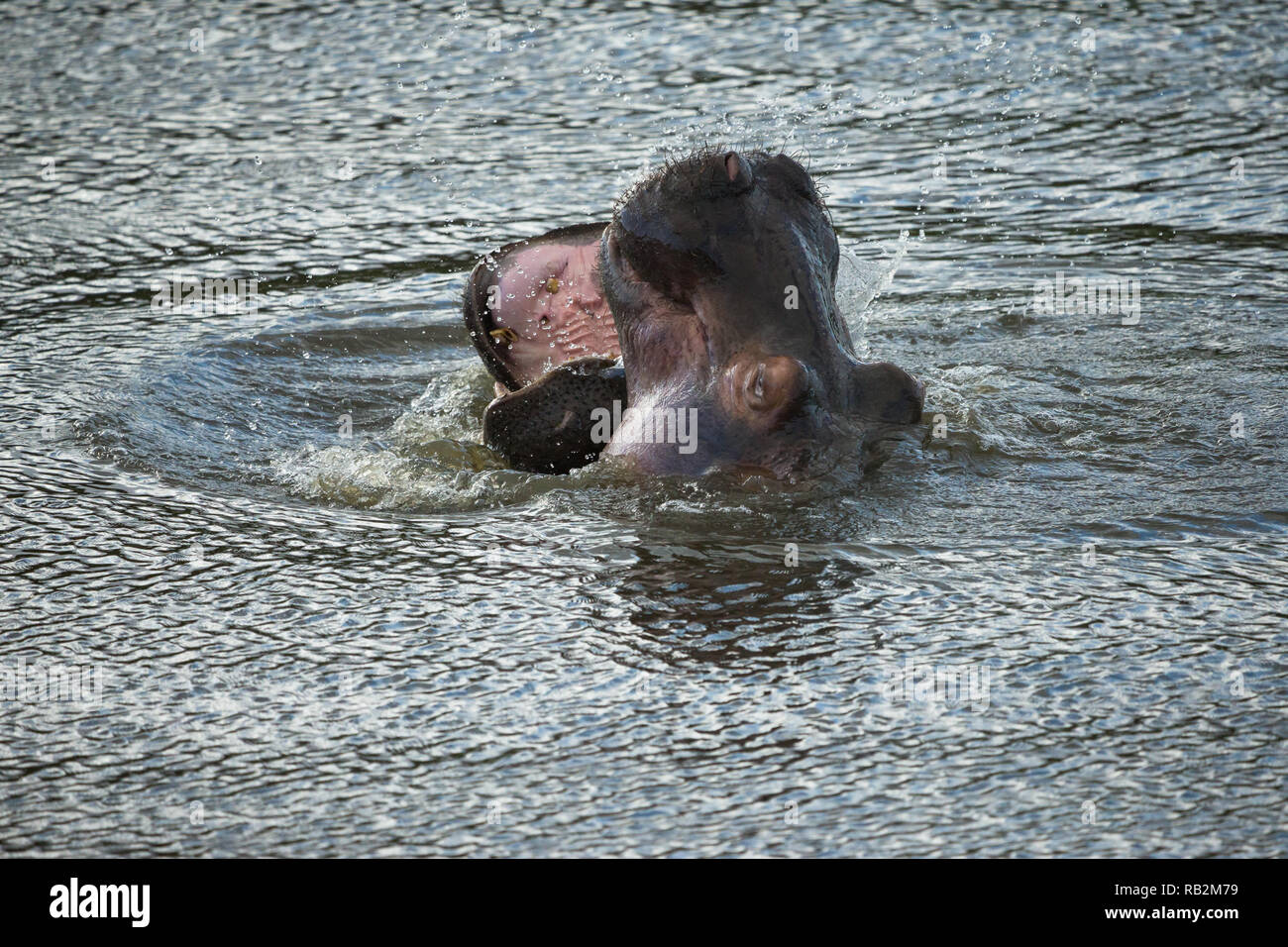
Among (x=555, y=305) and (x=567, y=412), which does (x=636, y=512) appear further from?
(x=555, y=305)

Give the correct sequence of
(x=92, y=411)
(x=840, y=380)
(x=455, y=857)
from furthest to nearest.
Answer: (x=92, y=411) < (x=840, y=380) < (x=455, y=857)

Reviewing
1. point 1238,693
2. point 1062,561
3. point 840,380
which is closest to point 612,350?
point 840,380

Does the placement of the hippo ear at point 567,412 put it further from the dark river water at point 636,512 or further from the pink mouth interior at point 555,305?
the pink mouth interior at point 555,305

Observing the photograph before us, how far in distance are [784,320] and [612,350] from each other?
2.84 feet

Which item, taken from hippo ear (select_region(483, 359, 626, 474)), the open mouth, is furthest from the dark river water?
the open mouth

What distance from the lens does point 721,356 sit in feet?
14.0

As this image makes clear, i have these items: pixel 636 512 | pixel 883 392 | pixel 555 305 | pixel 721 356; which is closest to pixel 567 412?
pixel 636 512

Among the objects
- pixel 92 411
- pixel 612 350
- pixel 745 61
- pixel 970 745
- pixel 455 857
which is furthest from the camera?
pixel 745 61

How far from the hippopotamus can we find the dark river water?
0.38 feet

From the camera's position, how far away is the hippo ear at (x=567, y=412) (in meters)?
4.55

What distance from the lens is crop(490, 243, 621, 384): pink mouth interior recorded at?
16.6 ft

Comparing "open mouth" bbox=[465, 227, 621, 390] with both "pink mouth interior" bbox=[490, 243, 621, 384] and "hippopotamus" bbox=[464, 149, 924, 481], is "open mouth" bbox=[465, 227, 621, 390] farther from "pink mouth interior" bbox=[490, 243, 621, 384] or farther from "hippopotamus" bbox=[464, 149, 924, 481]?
"hippopotamus" bbox=[464, 149, 924, 481]

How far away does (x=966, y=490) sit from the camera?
4621 mm
